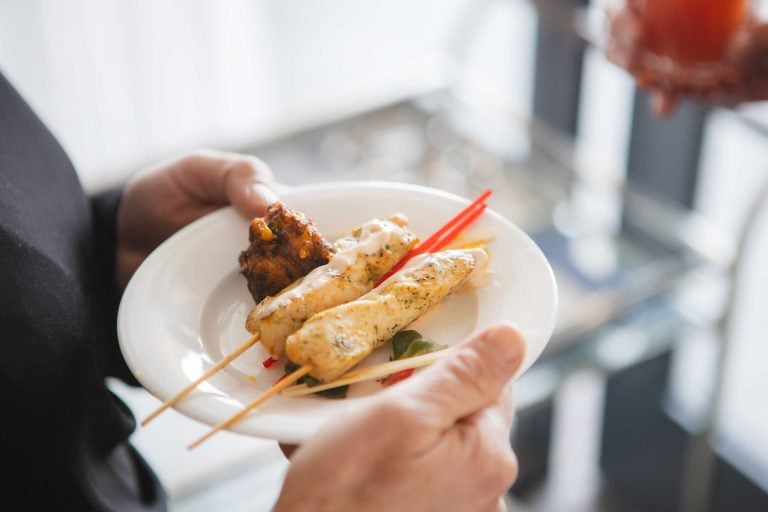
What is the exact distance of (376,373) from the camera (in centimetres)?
100

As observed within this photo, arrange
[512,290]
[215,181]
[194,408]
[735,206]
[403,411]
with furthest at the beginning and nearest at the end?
1. [735,206]
2. [215,181]
3. [512,290]
4. [194,408]
5. [403,411]

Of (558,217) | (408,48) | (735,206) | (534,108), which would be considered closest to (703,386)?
(735,206)

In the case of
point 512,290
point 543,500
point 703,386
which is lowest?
point 543,500

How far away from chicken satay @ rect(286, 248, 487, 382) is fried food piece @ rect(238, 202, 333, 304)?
0.11 metres

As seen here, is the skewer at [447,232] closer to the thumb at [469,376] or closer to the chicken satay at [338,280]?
the chicken satay at [338,280]

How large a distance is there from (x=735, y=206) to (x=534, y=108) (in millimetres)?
718

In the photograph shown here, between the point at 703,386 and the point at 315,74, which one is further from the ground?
the point at 315,74

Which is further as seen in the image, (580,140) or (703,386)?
(580,140)

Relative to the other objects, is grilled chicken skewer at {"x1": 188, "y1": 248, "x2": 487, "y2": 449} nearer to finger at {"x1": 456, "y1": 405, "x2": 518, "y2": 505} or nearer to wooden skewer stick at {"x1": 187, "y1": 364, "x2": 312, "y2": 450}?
wooden skewer stick at {"x1": 187, "y1": 364, "x2": 312, "y2": 450}

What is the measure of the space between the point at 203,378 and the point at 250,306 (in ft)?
0.78

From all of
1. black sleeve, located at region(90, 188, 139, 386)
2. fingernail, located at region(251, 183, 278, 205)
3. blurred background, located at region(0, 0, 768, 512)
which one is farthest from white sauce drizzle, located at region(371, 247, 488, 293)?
blurred background, located at region(0, 0, 768, 512)

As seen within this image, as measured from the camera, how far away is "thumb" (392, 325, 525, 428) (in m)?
0.87

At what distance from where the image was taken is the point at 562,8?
2.07 meters

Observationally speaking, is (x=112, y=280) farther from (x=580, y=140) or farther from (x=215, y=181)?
(x=580, y=140)
